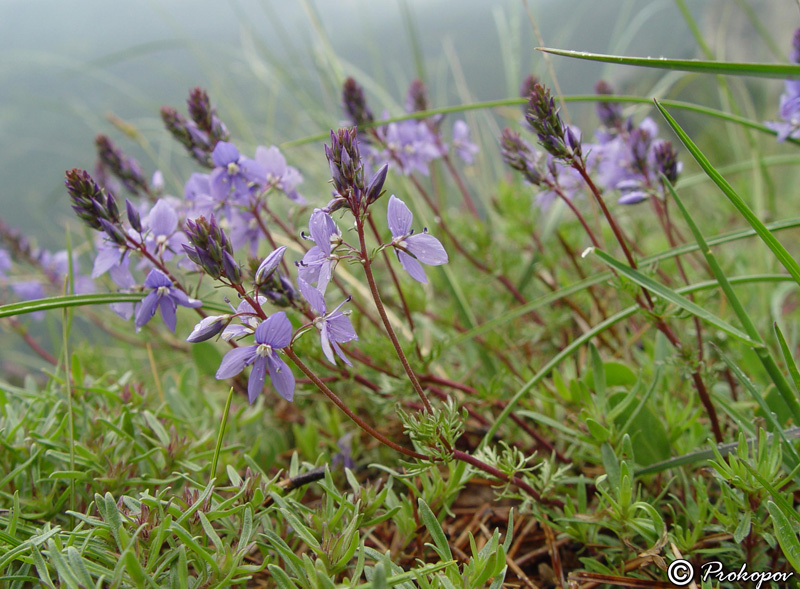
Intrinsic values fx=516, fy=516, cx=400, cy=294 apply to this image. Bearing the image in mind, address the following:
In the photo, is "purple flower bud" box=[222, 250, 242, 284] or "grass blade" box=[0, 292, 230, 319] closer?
"purple flower bud" box=[222, 250, 242, 284]

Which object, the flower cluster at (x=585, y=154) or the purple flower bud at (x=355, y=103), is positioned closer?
the flower cluster at (x=585, y=154)

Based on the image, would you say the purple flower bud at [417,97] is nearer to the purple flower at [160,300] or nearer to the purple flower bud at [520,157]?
the purple flower bud at [520,157]

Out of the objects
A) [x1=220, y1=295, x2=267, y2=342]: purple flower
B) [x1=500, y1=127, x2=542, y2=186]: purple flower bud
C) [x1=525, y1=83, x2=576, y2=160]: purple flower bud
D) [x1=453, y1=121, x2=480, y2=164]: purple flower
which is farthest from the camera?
[x1=453, y1=121, x2=480, y2=164]: purple flower

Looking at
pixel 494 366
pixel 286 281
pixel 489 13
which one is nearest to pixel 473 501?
Result: pixel 494 366

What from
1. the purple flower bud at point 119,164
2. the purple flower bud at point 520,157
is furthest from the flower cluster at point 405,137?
the purple flower bud at point 119,164

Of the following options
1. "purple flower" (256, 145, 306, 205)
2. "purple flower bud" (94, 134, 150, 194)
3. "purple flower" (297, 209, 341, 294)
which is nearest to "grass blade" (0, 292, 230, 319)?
"purple flower" (297, 209, 341, 294)

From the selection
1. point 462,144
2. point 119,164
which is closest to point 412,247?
point 119,164

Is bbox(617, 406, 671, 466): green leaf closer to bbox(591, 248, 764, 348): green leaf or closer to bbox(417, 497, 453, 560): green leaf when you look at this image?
bbox(591, 248, 764, 348): green leaf
